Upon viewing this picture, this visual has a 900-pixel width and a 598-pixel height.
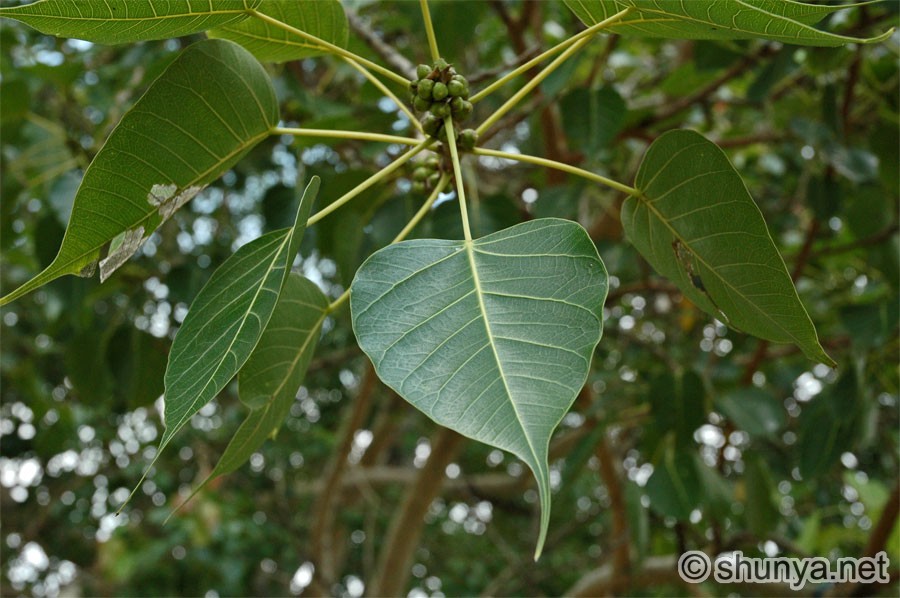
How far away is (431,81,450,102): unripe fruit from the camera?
0.65 metres

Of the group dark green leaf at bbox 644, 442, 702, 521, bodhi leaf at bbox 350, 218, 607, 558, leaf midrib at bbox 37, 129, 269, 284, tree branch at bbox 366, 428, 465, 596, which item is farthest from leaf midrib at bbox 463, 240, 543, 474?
tree branch at bbox 366, 428, 465, 596

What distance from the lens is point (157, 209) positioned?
2.08 ft

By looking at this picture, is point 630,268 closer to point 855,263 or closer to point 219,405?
point 855,263

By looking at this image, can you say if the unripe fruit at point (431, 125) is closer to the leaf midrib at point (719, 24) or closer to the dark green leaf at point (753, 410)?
the leaf midrib at point (719, 24)

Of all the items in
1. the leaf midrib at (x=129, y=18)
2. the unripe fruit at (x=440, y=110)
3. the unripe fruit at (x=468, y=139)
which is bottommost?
the unripe fruit at (x=468, y=139)

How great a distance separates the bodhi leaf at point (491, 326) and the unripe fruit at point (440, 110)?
0.43 feet

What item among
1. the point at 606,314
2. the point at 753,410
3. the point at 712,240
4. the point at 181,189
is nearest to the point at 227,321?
the point at 181,189

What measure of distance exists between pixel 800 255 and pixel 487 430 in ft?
4.28

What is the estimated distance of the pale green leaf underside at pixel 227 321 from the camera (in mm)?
496

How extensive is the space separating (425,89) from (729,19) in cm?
24

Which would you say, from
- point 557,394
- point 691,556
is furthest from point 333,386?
point 557,394

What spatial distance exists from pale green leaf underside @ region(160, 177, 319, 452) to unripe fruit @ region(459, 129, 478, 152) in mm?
160

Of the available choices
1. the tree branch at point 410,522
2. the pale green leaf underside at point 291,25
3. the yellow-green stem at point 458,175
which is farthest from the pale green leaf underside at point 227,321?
the tree branch at point 410,522

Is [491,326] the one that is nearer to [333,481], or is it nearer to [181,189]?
[181,189]
